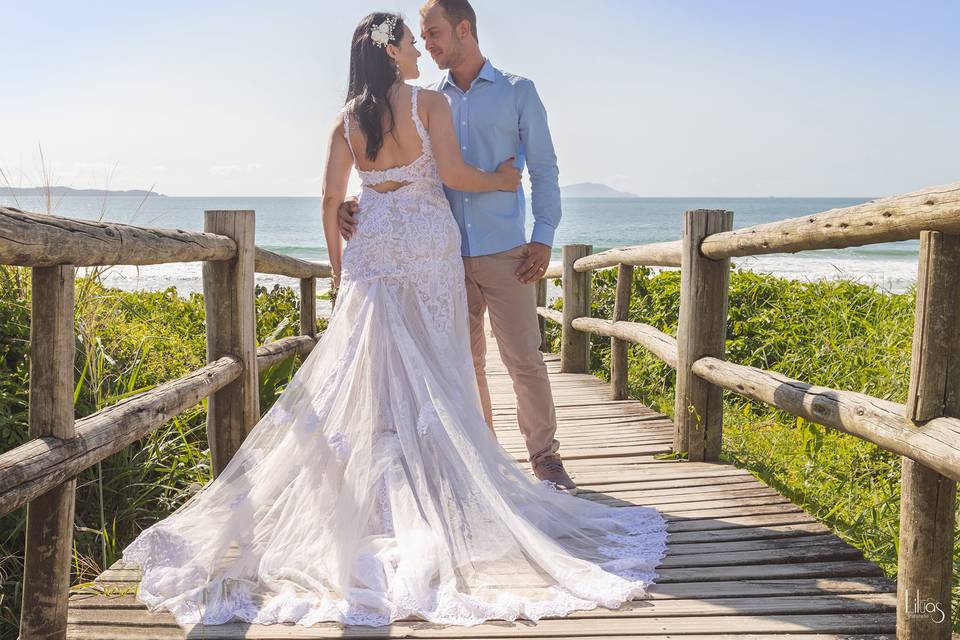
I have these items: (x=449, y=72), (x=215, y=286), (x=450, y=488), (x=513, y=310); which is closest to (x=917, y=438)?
(x=450, y=488)

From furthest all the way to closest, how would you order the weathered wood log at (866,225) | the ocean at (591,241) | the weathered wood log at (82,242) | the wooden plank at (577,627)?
the ocean at (591,241)
the wooden plank at (577,627)
the weathered wood log at (866,225)
the weathered wood log at (82,242)

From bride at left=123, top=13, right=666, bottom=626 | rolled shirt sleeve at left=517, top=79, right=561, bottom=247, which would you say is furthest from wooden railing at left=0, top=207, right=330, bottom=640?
rolled shirt sleeve at left=517, top=79, right=561, bottom=247

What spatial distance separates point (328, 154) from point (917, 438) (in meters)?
2.38

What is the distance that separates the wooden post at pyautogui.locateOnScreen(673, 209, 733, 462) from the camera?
162 inches

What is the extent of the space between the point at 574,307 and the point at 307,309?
95.4 inches

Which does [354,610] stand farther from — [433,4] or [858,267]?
[858,267]

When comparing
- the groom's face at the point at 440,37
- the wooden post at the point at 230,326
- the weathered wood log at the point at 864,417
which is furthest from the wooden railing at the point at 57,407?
the weathered wood log at the point at 864,417

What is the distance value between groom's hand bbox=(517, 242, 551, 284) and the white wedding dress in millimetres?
396

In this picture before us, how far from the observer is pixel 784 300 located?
7953mm

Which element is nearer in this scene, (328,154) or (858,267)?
(328,154)

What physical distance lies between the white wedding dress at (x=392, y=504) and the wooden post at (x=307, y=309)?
2.34m

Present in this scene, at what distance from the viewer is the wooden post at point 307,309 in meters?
5.71

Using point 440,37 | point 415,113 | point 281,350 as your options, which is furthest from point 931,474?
point 281,350

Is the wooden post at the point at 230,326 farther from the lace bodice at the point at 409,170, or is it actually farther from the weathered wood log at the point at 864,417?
the weathered wood log at the point at 864,417
